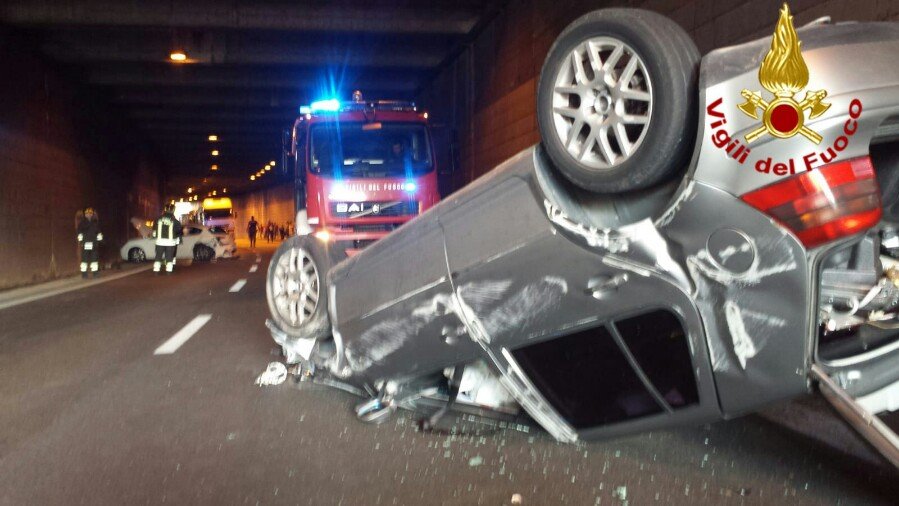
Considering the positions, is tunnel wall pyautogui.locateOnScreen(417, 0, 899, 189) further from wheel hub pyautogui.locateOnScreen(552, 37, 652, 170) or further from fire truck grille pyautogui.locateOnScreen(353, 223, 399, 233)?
wheel hub pyautogui.locateOnScreen(552, 37, 652, 170)

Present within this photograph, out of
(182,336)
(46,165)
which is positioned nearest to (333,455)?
(182,336)

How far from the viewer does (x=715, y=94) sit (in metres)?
2.67

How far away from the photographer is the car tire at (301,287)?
16.0ft

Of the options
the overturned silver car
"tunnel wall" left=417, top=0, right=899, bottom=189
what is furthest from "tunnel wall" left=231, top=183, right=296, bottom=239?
the overturned silver car

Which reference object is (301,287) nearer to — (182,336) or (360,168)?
(182,336)

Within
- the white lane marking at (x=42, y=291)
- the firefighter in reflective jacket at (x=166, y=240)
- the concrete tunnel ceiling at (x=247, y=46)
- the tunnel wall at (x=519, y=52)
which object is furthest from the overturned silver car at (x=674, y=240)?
the firefighter in reflective jacket at (x=166, y=240)

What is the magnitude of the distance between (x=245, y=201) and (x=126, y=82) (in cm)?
7158

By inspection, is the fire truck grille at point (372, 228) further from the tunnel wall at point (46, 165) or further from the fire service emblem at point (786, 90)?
the tunnel wall at point (46, 165)

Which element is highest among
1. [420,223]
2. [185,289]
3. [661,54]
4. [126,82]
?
[126,82]

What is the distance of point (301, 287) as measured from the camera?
5.15 m

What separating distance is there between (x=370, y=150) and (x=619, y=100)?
8.03m

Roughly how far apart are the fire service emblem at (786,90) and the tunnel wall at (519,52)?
3569 millimetres

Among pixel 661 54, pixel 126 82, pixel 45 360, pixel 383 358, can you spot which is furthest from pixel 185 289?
pixel 661 54

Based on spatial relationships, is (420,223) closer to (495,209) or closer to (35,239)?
(495,209)
